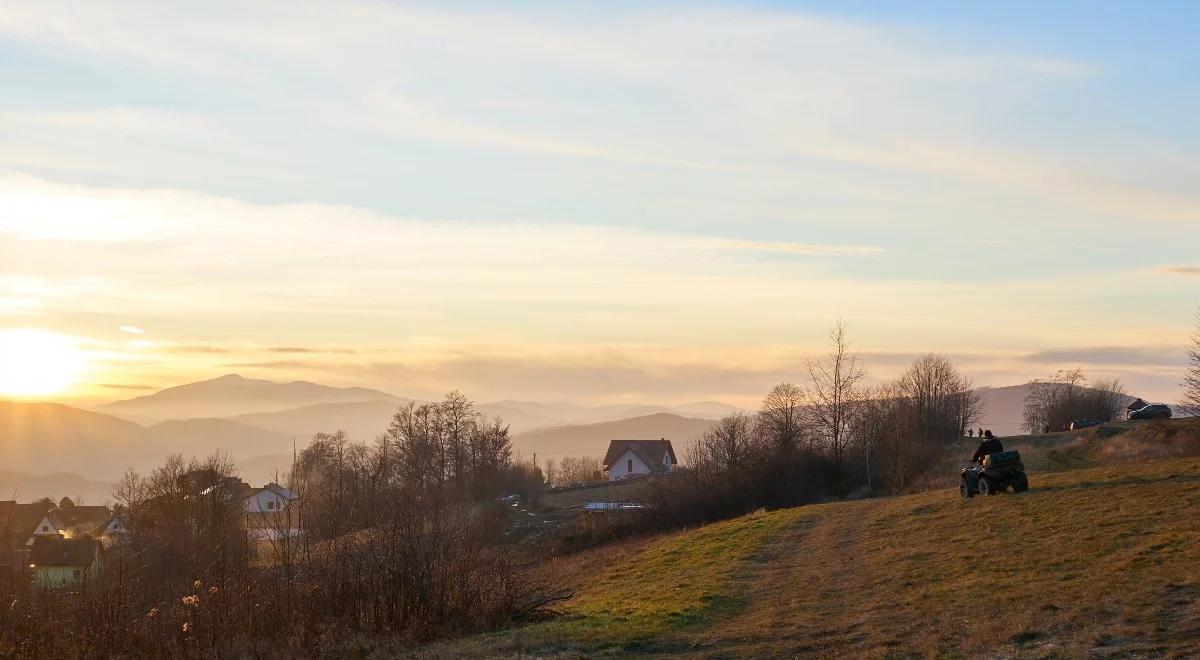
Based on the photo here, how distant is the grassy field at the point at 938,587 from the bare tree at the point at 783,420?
28.6 metres

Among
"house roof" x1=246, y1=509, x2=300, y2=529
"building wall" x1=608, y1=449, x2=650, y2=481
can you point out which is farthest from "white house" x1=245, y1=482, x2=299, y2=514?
"building wall" x1=608, y1=449, x2=650, y2=481

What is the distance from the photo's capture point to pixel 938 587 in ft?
66.1

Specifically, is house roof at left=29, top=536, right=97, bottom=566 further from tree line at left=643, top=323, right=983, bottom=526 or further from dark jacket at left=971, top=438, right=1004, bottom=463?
dark jacket at left=971, top=438, right=1004, bottom=463

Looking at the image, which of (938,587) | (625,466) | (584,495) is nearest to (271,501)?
(584,495)

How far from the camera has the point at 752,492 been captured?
58.4 meters

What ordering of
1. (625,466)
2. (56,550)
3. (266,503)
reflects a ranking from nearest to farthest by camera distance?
(266,503), (56,550), (625,466)

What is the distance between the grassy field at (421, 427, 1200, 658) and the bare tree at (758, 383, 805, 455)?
28578 mm

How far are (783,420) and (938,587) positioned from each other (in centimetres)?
4647

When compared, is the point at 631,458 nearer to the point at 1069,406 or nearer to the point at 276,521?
the point at 1069,406

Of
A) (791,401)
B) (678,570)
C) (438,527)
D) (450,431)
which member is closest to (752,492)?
(791,401)

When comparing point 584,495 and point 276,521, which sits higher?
point 276,521

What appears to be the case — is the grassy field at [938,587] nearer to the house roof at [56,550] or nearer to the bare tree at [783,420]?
the bare tree at [783,420]

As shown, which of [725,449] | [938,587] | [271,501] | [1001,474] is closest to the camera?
[938,587]

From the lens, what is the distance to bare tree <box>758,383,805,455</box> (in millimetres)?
63719
